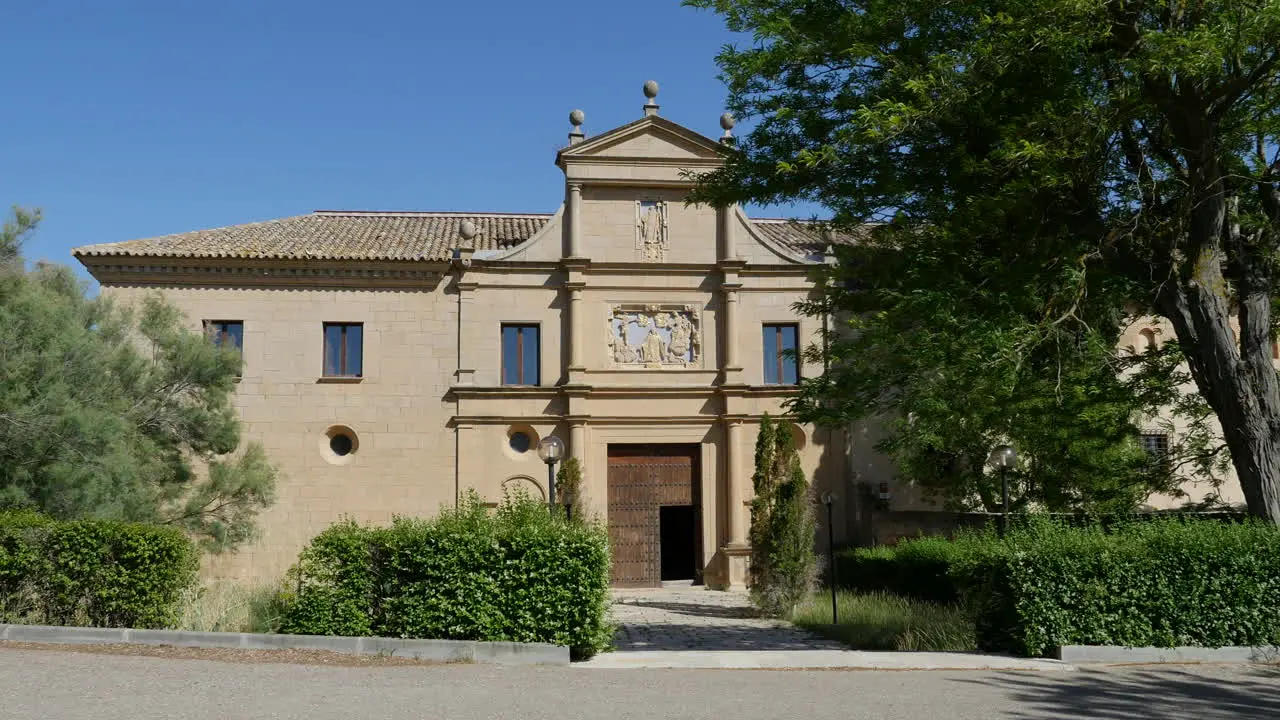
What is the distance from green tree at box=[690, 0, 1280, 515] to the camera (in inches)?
508

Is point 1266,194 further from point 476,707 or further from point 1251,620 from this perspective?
point 476,707

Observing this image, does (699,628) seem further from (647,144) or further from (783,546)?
(647,144)

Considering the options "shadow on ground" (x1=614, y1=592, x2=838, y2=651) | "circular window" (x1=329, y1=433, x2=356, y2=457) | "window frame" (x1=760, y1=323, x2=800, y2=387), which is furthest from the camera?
"window frame" (x1=760, y1=323, x2=800, y2=387)

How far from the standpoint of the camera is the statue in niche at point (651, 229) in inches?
1110

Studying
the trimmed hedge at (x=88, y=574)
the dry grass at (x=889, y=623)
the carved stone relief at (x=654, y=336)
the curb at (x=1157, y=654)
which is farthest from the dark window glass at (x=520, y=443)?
the curb at (x=1157, y=654)

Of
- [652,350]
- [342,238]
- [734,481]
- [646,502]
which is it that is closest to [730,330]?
[652,350]

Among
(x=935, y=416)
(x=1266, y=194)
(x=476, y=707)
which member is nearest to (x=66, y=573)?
(x=476, y=707)

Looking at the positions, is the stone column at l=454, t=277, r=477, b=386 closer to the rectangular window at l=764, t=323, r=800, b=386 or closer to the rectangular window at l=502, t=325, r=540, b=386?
the rectangular window at l=502, t=325, r=540, b=386

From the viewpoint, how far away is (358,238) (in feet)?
96.7

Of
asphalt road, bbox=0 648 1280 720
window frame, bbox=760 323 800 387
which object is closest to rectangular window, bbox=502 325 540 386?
window frame, bbox=760 323 800 387

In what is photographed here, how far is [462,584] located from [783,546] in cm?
977

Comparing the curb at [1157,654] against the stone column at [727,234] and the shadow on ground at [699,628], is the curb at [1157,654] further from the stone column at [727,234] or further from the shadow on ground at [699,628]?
the stone column at [727,234]

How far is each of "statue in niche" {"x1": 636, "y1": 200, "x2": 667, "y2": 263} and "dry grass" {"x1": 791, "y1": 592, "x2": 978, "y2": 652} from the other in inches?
403

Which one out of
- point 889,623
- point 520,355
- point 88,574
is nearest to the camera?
point 88,574
